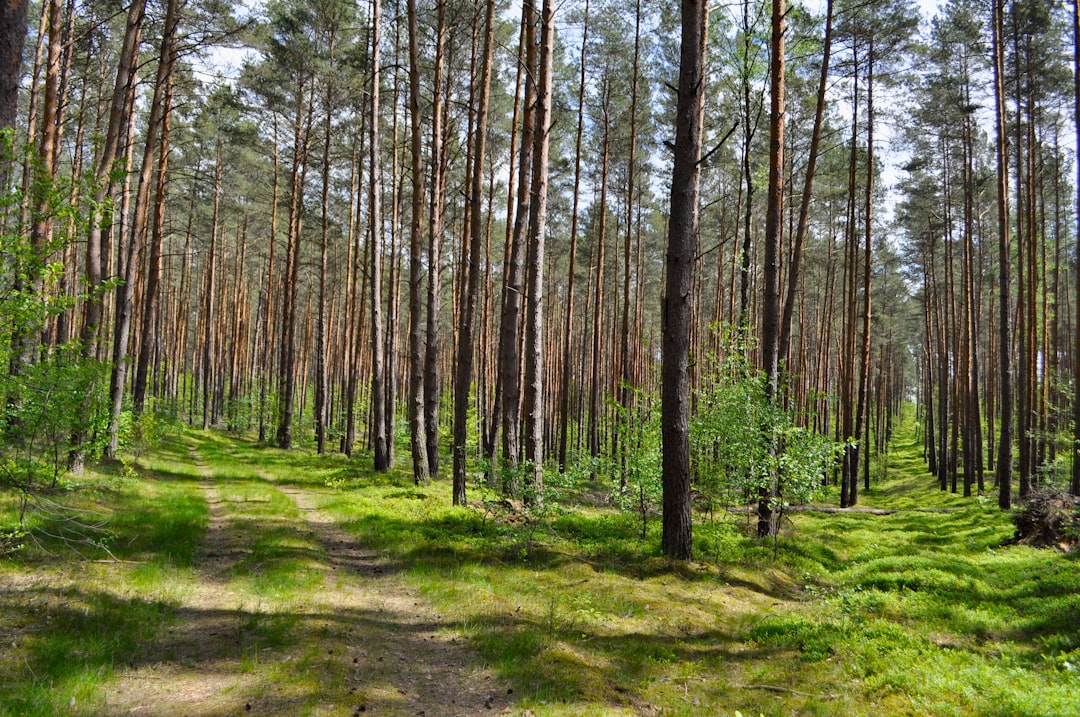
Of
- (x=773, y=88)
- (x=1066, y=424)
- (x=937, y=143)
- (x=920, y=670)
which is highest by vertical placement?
(x=937, y=143)

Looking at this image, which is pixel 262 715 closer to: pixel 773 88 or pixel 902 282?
pixel 773 88

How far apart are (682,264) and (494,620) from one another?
4.87 m

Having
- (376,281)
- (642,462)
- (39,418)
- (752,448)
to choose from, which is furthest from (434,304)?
(39,418)

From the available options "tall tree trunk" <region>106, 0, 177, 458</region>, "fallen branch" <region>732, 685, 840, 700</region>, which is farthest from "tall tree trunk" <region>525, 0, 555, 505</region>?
"tall tree trunk" <region>106, 0, 177, 458</region>

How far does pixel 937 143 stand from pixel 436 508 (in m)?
26.5

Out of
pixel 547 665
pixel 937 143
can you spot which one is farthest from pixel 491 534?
pixel 937 143

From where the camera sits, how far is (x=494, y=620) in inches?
230

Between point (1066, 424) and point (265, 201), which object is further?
point (265, 201)

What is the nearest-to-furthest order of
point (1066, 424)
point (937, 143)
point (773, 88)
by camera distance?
point (773, 88) < point (1066, 424) < point (937, 143)

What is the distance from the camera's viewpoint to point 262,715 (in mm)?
3895

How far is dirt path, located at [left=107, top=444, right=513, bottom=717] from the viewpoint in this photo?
4.12 metres

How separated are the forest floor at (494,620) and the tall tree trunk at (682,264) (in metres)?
1.54

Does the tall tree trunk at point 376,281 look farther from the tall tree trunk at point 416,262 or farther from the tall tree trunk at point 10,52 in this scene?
the tall tree trunk at point 10,52

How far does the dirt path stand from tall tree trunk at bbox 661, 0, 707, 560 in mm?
3563
